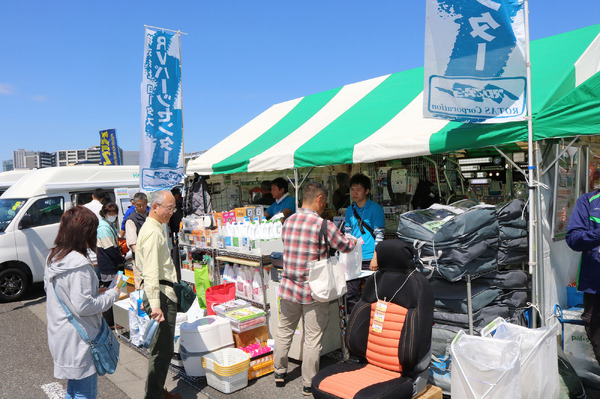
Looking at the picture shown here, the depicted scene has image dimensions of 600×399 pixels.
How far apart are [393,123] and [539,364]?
2.83 m

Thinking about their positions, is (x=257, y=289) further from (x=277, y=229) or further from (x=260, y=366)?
(x=260, y=366)

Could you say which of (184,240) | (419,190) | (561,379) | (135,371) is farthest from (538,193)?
(184,240)

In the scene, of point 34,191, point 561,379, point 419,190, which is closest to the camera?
point 561,379

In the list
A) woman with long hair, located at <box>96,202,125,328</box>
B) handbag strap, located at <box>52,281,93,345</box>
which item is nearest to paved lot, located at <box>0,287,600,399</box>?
woman with long hair, located at <box>96,202,125,328</box>

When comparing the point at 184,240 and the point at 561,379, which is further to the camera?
the point at 184,240

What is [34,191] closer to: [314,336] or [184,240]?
[184,240]

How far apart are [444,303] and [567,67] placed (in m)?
2.37

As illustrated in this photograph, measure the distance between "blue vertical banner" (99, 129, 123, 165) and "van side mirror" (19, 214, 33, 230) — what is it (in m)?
11.2

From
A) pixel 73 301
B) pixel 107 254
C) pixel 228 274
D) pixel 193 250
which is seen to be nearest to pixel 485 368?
pixel 73 301

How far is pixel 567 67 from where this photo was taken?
12.7 ft

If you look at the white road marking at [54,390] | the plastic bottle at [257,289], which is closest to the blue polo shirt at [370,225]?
the plastic bottle at [257,289]

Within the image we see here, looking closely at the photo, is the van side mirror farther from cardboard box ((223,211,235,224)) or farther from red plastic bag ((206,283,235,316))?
red plastic bag ((206,283,235,316))

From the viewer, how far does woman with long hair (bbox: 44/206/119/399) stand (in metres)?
2.68

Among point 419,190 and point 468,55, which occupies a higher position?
point 468,55
